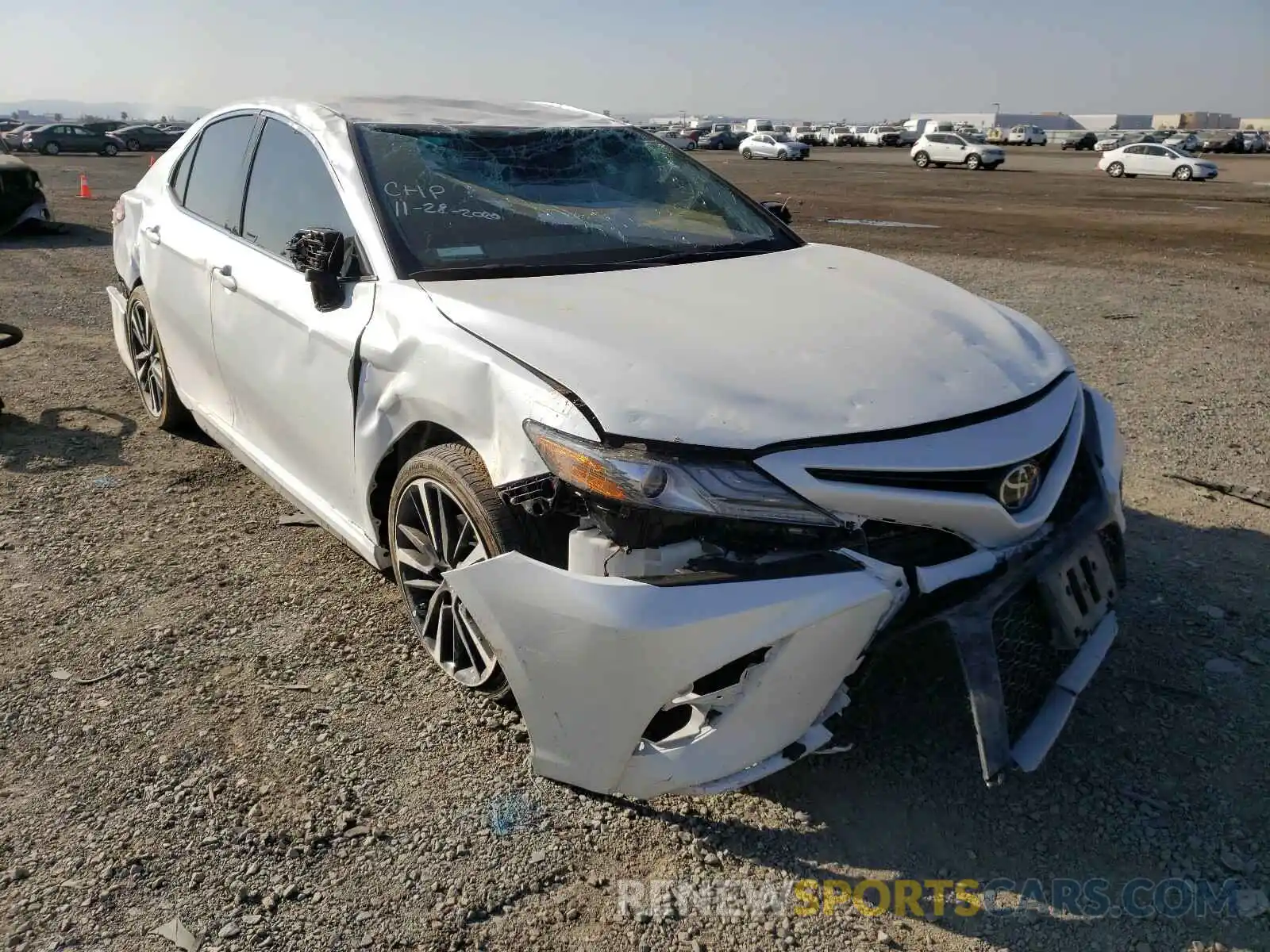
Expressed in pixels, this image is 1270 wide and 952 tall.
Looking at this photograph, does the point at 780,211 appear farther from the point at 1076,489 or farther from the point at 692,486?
the point at 692,486

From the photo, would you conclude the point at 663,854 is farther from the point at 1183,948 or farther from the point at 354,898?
the point at 1183,948

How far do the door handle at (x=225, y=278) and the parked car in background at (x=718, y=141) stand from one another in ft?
194

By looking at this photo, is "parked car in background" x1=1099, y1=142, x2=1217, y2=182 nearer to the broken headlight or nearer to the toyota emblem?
the toyota emblem

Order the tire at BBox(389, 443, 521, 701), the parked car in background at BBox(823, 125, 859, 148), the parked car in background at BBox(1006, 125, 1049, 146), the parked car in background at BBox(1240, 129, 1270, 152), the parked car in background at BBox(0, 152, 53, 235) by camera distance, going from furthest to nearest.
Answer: the parked car in background at BBox(1006, 125, 1049, 146) < the parked car in background at BBox(823, 125, 859, 148) < the parked car in background at BBox(1240, 129, 1270, 152) < the parked car in background at BBox(0, 152, 53, 235) < the tire at BBox(389, 443, 521, 701)

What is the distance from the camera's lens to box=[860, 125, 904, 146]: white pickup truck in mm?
67794

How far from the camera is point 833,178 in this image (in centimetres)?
3142

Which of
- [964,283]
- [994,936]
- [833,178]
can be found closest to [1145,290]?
[964,283]

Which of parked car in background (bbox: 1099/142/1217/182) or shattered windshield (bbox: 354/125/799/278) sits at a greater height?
shattered windshield (bbox: 354/125/799/278)

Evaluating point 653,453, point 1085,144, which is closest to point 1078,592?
point 653,453

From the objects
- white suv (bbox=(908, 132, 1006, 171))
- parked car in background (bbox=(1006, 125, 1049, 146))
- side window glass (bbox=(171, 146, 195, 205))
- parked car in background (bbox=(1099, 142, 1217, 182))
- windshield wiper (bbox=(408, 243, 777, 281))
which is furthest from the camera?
parked car in background (bbox=(1006, 125, 1049, 146))

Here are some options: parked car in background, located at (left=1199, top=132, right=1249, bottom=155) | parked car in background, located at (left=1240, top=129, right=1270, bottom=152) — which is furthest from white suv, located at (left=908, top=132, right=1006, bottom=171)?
parked car in background, located at (left=1240, top=129, right=1270, bottom=152)

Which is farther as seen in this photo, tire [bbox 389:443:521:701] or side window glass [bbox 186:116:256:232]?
side window glass [bbox 186:116:256:232]

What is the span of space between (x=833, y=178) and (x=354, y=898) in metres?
31.8

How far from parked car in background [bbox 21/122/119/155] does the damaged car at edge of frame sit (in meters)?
45.7
